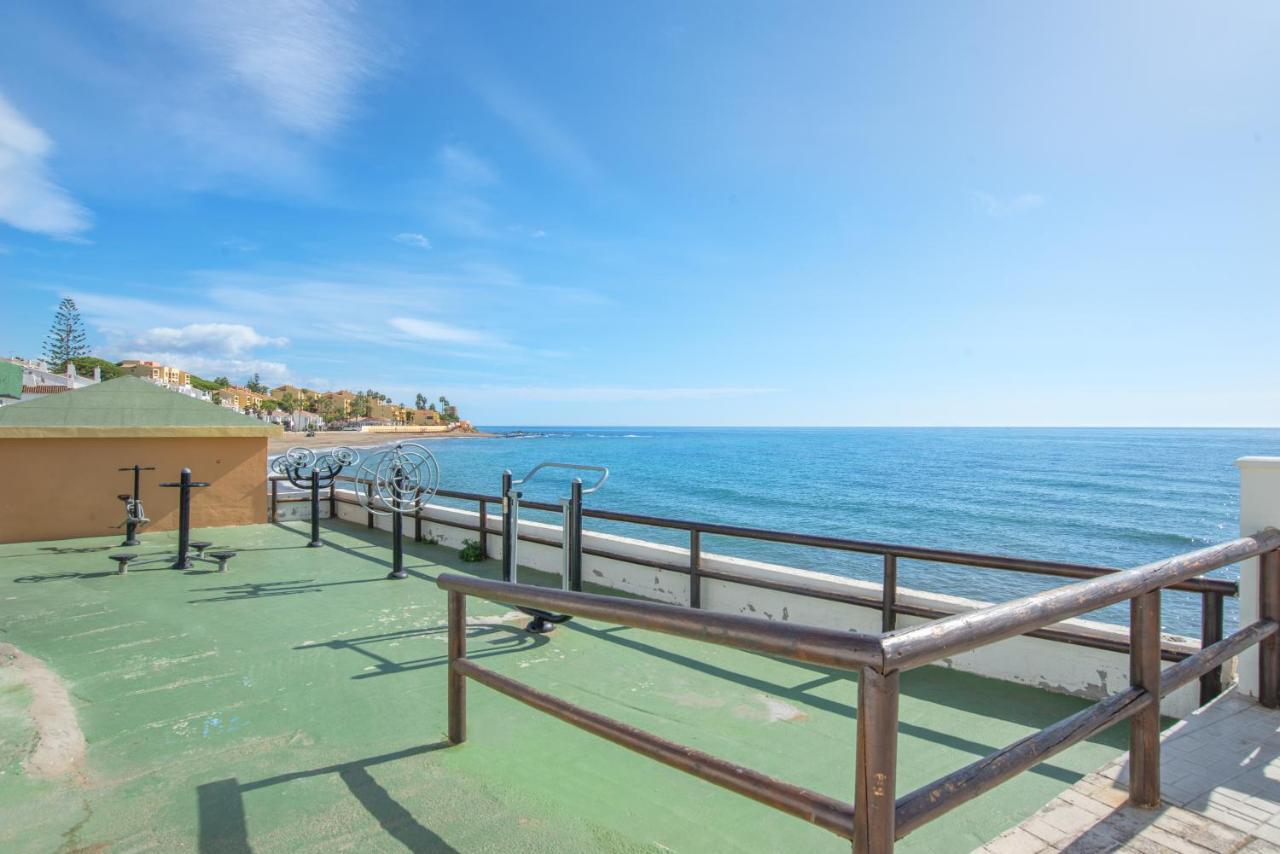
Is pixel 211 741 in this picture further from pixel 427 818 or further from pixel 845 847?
pixel 845 847

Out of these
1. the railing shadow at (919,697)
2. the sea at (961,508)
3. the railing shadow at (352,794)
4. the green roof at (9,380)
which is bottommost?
the sea at (961,508)

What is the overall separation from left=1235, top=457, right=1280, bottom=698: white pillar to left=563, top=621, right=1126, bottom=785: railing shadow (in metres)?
0.56

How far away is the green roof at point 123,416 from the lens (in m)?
7.66

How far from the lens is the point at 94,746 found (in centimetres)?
278

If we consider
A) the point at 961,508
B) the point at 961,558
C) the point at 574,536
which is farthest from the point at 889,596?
the point at 961,508

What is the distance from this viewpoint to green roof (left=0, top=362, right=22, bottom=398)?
1972cm

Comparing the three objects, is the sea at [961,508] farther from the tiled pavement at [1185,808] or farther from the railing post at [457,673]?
the railing post at [457,673]

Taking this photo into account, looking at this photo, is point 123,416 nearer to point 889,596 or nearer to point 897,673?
point 889,596

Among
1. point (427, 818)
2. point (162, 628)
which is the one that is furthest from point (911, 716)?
point (162, 628)

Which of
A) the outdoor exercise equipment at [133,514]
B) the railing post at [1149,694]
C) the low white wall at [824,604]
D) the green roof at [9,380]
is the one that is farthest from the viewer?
the green roof at [9,380]

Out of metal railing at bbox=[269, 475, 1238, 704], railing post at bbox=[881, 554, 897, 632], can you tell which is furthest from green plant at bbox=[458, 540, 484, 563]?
railing post at bbox=[881, 554, 897, 632]

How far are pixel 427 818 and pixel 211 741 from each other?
129 centimetres

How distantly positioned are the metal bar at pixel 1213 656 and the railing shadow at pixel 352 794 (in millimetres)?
2255

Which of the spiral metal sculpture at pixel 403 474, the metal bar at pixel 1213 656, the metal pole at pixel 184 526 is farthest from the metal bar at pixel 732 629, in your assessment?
the metal pole at pixel 184 526
